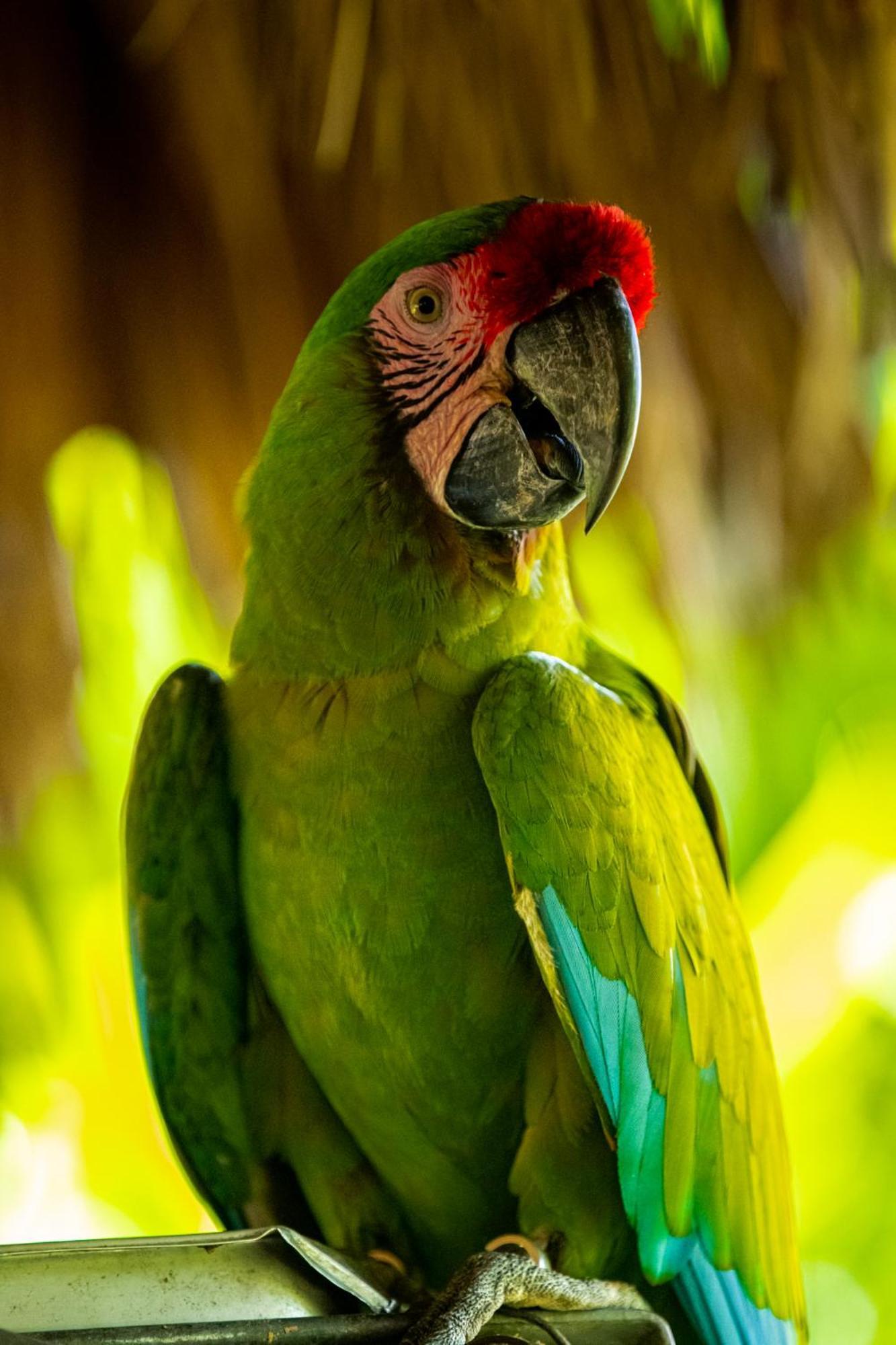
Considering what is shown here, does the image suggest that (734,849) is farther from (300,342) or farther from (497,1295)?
(497,1295)

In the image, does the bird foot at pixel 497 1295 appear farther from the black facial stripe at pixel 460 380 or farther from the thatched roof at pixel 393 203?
the thatched roof at pixel 393 203

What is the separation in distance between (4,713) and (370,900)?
1.08 m

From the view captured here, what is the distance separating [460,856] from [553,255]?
54 cm

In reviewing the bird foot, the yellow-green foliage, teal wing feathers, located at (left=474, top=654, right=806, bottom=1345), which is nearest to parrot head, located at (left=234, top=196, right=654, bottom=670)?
teal wing feathers, located at (left=474, top=654, right=806, bottom=1345)

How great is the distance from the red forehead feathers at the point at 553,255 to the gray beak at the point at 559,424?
0.05 feet

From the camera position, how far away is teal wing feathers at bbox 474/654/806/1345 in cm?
104

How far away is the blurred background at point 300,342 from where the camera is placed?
1697mm

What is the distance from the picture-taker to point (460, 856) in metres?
1.11

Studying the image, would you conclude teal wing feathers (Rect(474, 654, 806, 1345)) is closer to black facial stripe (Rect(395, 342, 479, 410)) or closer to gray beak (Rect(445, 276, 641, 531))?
gray beak (Rect(445, 276, 641, 531))

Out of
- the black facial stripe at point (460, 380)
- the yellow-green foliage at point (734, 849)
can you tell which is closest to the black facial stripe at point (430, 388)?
the black facial stripe at point (460, 380)

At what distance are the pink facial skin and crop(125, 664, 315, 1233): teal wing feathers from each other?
0.35m

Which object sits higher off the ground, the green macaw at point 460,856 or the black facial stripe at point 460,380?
the black facial stripe at point 460,380

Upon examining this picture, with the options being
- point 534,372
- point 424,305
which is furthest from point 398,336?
point 534,372

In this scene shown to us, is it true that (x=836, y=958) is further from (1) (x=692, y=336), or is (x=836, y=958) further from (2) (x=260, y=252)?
(2) (x=260, y=252)
